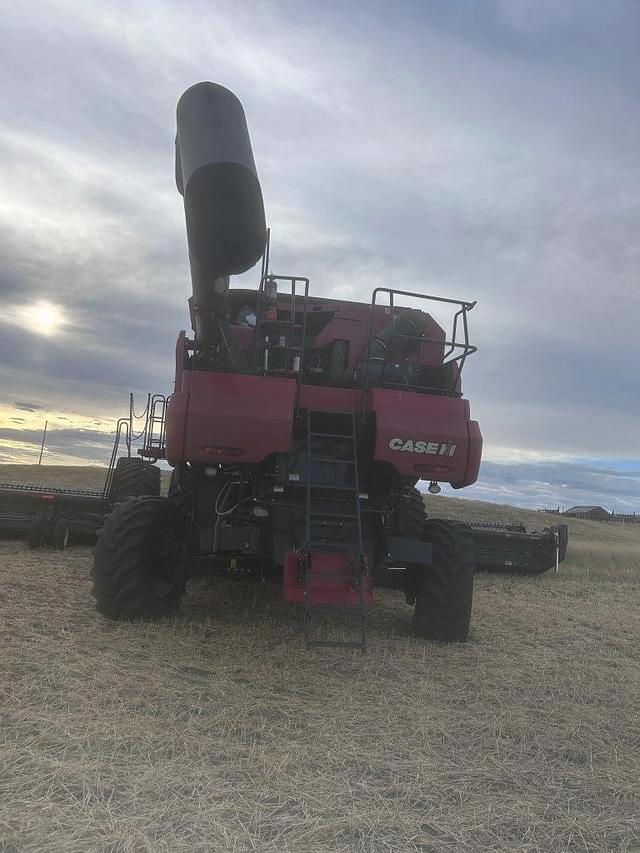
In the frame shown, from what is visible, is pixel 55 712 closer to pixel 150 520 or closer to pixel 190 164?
pixel 150 520

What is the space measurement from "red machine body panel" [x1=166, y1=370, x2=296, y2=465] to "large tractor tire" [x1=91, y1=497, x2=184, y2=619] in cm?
77

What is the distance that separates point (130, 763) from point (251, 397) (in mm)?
2903

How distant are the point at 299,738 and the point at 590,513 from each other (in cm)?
2883

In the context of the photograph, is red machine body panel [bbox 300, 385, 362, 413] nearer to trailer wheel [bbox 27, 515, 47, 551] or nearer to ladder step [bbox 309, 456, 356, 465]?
ladder step [bbox 309, 456, 356, 465]

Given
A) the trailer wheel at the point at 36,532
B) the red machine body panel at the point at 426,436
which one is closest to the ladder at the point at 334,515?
the red machine body panel at the point at 426,436

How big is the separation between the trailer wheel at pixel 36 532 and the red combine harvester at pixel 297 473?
3.83 meters

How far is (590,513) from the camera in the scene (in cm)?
2962

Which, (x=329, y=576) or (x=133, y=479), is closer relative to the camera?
(x=329, y=576)

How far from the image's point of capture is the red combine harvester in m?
5.28

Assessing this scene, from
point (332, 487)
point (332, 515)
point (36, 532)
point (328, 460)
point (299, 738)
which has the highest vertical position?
point (328, 460)

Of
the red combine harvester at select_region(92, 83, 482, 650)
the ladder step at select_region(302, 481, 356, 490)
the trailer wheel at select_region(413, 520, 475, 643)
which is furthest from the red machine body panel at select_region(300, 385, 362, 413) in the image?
the trailer wheel at select_region(413, 520, 475, 643)

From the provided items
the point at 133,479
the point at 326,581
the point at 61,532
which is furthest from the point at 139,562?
the point at 133,479

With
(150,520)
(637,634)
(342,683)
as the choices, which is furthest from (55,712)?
(637,634)

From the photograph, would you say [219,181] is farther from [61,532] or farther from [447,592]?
[61,532]
